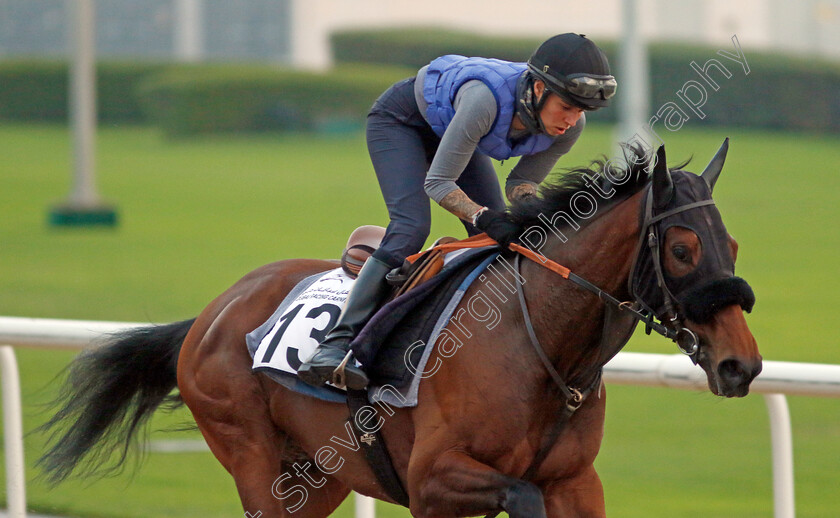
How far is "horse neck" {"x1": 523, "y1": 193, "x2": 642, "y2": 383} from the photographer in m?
3.17

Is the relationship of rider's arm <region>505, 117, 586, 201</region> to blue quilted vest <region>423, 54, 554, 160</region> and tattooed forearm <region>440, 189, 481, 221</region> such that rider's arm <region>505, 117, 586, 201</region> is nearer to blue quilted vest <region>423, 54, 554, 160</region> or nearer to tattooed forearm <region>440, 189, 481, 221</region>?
blue quilted vest <region>423, 54, 554, 160</region>

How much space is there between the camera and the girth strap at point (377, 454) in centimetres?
348

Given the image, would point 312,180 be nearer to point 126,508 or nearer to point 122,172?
point 122,172

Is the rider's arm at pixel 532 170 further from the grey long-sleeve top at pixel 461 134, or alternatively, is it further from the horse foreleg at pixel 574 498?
the horse foreleg at pixel 574 498

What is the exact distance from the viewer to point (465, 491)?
3.14 metres

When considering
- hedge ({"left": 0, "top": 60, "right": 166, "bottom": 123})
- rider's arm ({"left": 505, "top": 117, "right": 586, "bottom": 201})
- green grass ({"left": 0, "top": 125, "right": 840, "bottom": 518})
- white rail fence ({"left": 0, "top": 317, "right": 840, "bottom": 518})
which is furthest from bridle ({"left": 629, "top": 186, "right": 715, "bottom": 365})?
hedge ({"left": 0, "top": 60, "right": 166, "bottom": 123})

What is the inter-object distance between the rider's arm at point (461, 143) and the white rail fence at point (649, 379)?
1.11 m

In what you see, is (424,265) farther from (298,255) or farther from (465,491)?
(298,255)

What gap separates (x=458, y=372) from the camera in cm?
331

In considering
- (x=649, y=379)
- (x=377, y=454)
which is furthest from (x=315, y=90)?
(x=377, y=454)

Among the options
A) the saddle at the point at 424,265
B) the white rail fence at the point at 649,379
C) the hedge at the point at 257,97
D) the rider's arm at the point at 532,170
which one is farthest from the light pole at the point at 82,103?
the saddle at the point at 424,265

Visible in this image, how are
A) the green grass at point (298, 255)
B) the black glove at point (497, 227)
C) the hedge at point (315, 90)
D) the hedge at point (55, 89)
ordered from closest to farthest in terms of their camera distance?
the black glove at point (497, 227)
the green grass at point (298, 255)
the hedge at point (315, 90)
the hedge at point (55, 89)

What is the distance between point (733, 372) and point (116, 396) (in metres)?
2.52

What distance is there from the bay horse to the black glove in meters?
0.05
